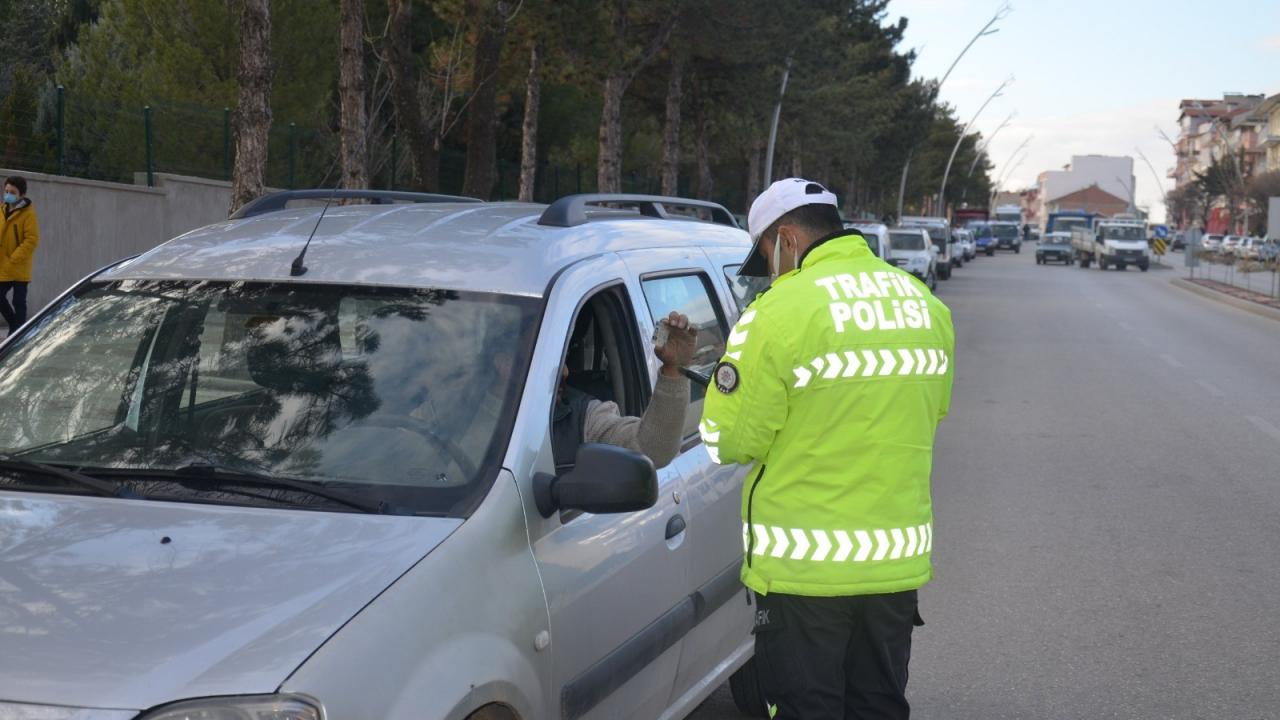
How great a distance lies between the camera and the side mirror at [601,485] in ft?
10.2

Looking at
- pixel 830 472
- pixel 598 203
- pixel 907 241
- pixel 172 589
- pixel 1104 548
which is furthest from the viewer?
pixel 907 241

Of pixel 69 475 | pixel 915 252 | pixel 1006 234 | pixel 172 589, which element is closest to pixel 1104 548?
pixel 69 475

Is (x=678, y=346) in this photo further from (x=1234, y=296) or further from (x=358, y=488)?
(x=1234, y=296)

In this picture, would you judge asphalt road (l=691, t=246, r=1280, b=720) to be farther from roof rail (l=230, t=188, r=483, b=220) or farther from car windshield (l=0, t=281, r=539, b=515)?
car windshield (l=0, t=281, r=539, b=515)

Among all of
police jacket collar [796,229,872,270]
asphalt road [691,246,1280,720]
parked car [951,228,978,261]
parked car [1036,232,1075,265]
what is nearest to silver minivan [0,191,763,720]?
police jacket collar [796,229,872,270]

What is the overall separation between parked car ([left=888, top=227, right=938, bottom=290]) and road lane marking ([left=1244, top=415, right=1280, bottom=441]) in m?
23.4

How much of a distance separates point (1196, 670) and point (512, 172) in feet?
99.4

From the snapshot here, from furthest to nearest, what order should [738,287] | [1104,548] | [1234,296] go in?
1. [1234,296]
2. [1104,548]
3. [738,287]

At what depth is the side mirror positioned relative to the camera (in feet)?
10.2

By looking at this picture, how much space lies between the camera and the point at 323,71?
1067 inches

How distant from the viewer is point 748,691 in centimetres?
497

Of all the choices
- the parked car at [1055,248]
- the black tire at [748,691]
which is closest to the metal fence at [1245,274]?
the parked car at [1055,248]

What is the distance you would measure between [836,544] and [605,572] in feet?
1.92

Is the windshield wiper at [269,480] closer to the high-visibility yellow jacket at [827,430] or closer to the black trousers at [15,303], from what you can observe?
the high-visibility yellow jacket at [827,430]
